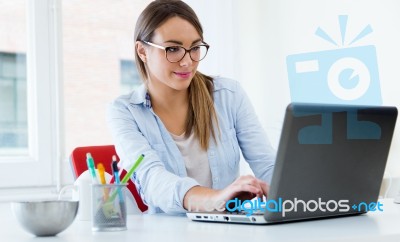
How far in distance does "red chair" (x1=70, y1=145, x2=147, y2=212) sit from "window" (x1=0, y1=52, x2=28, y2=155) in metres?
1.07

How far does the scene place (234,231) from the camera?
3.82ft

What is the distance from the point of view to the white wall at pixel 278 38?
244 cm

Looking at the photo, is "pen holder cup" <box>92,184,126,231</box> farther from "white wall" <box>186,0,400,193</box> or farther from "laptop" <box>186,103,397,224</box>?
"white wall" <box>186,0,400,193</box>

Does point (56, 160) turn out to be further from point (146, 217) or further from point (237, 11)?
point (146, 217)

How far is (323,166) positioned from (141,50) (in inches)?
38.0

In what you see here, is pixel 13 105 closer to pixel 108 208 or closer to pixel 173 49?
pixel 173 49

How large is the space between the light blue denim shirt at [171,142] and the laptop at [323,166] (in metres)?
0.30

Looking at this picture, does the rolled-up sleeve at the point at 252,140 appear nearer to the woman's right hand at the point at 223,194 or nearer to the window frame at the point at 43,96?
the woman's right hand at the point at 223,194

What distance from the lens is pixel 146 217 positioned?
4.98 ft

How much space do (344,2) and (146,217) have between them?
1.52m

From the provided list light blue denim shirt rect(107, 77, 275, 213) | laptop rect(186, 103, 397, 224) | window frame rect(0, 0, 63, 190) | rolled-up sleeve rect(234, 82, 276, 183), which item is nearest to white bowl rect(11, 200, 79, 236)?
laptop rect(186, 103, 397, 224)

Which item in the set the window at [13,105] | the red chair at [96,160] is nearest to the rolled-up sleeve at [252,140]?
the red chair at [96,160]

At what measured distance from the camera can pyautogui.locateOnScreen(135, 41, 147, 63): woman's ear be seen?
205cm

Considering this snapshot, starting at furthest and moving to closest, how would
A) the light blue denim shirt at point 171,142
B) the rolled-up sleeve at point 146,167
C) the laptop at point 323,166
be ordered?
1. the light blue denim shirt at point 171,142
2. the rolled-up sleeve at point 146,167
3. the laptop at point 323,166
